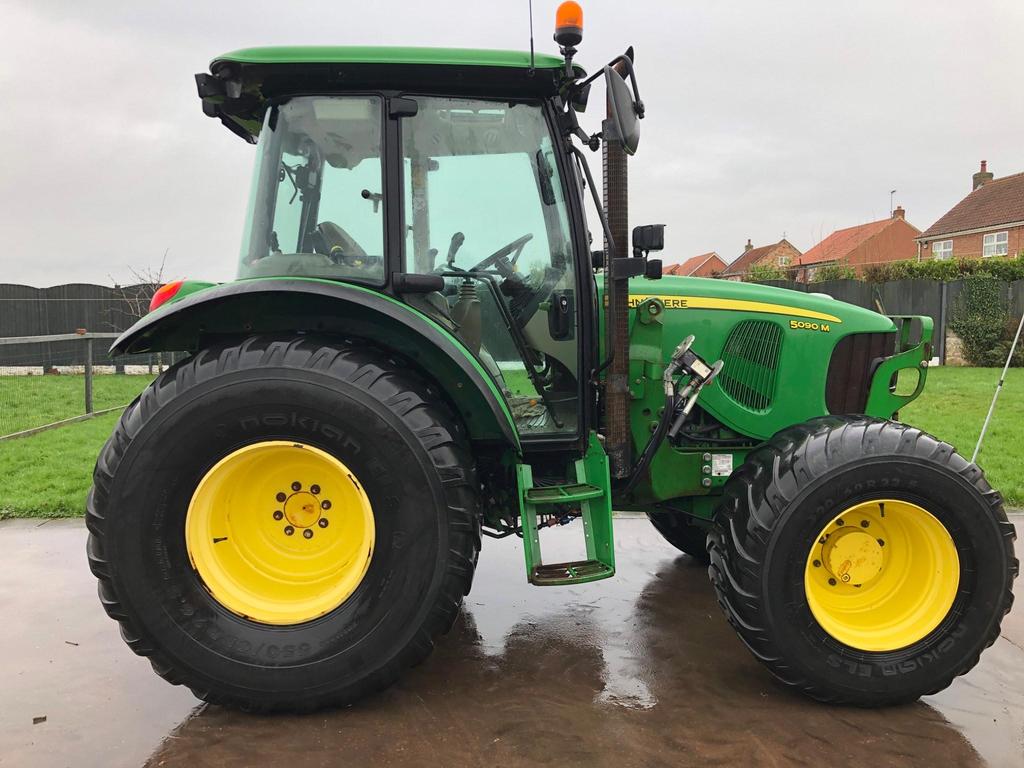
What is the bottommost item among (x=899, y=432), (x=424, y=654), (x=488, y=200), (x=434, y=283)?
Answer: (x=424, y=654)

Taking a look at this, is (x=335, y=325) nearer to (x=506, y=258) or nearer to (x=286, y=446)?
(x=286, y=446)

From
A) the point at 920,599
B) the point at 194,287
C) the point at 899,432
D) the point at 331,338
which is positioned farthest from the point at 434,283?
the point at 920,599

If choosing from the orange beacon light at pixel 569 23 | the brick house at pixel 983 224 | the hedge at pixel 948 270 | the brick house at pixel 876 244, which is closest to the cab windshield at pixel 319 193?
the orange beacon light at pixel 569 23

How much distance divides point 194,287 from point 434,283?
1.03m

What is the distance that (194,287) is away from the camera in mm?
2984

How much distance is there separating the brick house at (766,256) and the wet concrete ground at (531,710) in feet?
148

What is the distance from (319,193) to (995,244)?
33877 millimetres

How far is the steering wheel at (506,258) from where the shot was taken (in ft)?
9.62

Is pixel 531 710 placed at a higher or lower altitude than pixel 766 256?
lower

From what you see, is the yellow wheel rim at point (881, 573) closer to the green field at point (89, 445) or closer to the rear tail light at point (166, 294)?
the rear tail light at point (166, 294)

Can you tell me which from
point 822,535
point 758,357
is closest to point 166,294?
point 758,357

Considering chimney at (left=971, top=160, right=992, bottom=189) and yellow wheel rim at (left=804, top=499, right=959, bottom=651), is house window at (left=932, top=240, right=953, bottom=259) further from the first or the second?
yellow wheel rim at (left=804, top=499, right=959, bottom=651)

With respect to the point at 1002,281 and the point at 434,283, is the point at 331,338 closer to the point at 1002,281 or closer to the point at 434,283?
the point at 434,283

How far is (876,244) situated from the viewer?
40.4 meters
